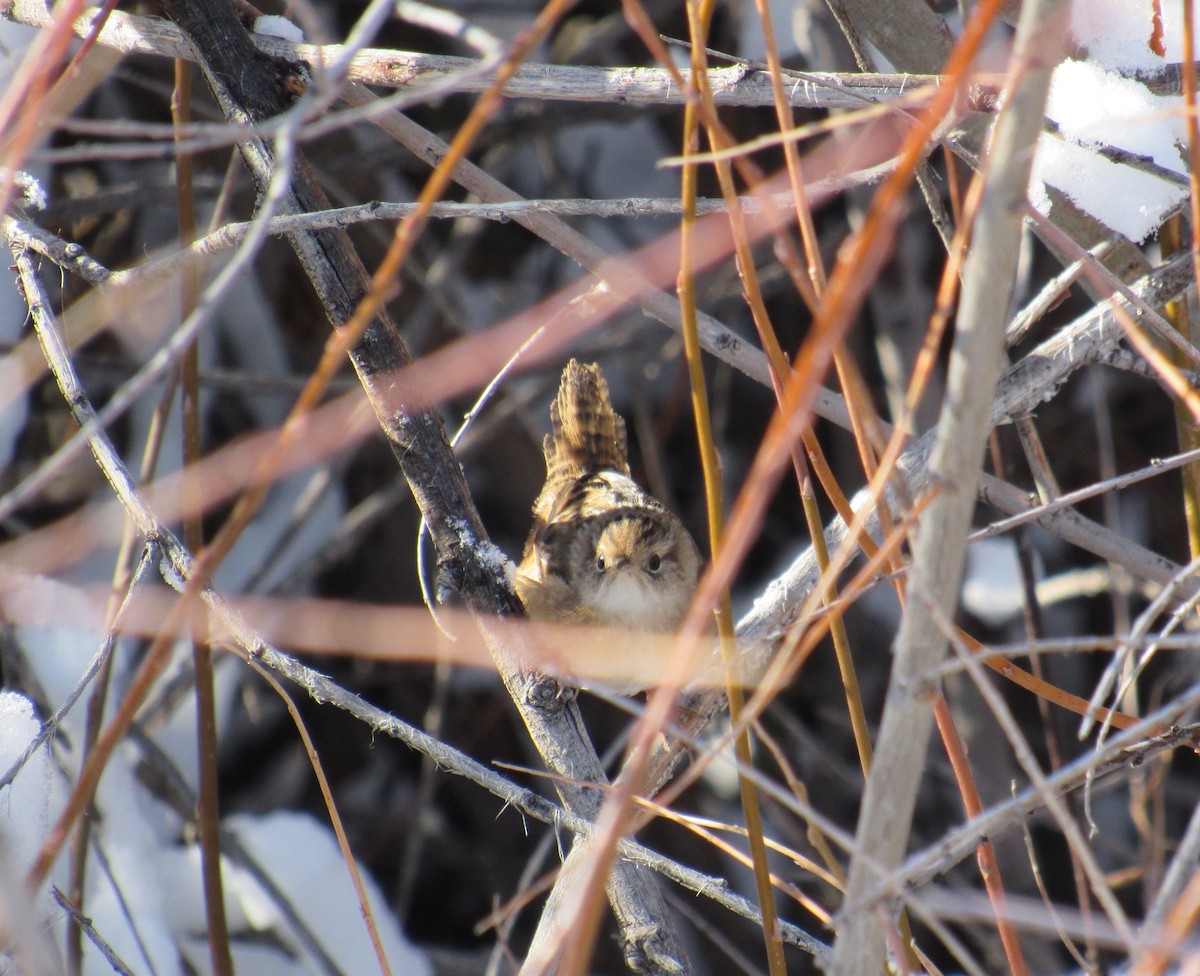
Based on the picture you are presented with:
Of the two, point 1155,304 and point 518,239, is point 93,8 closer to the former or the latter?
point 1155,304

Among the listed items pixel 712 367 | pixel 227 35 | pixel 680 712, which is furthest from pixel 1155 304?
Result: pixel 712 367

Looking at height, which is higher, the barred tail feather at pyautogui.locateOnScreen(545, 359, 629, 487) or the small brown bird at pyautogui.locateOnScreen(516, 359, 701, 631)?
the barred tail feather at pyautogui.locateOnScreen(545, 359, 629, 487)

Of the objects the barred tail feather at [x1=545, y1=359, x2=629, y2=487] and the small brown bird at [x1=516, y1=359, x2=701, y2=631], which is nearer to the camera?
the small brown bird at [x1=516, y1=359, x2=701, y2=631]

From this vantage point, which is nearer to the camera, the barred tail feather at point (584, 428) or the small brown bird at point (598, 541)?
the small brown bird at point (598, 541)

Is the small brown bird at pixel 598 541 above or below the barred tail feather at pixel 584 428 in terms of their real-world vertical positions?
below

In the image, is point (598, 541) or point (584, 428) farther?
point (584, 428)

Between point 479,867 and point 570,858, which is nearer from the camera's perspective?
point 570,858

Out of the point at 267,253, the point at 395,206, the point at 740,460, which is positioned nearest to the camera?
the point at 395,206

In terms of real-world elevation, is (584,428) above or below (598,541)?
above
